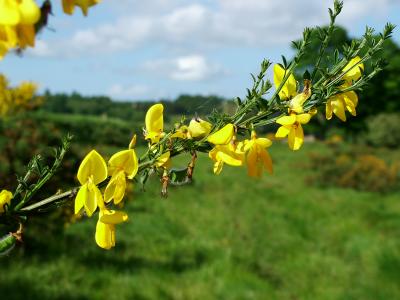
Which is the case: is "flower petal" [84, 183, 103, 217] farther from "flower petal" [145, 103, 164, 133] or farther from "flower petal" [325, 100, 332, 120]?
Result: "flower petal" [325, 100, 332, 120]

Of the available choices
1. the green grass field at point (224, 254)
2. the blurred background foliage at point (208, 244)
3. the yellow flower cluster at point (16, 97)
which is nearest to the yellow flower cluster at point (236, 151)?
the blurred background foliage at point (208, 244)

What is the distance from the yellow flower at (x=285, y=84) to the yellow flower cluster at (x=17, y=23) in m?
0.46

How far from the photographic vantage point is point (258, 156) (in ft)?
2.85

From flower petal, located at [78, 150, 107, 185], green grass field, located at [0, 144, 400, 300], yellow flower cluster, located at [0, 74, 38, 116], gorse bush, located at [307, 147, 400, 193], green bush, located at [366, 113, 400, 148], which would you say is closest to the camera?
flower petal, located at [78, 150, 107, 185]

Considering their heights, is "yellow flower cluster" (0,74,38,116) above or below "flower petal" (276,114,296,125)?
above

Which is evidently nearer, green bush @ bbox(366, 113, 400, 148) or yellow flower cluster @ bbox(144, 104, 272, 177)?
yellow flower cluster @ bbox(144, 104, 272, 177)

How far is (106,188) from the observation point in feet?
2.61

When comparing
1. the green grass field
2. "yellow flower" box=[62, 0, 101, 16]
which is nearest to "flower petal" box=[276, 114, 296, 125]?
"yellow flower" box=[62, 0, 101, 16]

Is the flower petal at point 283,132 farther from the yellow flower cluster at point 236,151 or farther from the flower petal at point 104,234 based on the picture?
the flower petal at point 104,234

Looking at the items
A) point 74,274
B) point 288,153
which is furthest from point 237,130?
point 288,153

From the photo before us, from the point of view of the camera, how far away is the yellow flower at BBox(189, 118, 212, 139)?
2.79 ft

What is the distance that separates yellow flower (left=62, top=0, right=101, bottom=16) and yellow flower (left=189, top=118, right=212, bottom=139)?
12.6 inches

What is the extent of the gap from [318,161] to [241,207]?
19.4ft

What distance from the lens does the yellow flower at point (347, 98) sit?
901 millimetres
